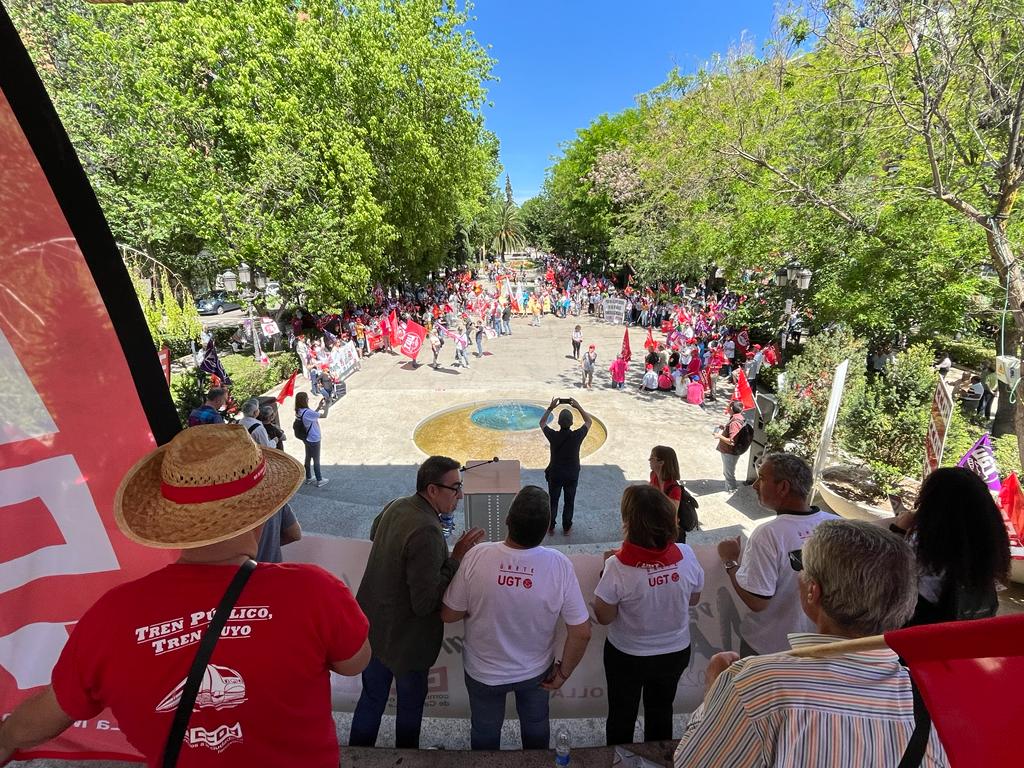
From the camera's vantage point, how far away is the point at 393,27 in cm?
1811

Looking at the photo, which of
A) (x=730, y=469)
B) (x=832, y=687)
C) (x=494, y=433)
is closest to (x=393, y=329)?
(x=494, y=433)

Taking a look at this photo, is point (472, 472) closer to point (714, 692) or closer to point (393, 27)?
point (714, 692)

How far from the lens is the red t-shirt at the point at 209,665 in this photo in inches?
51.9

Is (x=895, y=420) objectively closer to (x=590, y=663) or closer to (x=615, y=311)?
(x=590, y=663)

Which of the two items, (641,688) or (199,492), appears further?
(641,688)

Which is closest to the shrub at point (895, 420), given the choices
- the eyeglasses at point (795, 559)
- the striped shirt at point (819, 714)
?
the eyeglasses at point (795, 559)

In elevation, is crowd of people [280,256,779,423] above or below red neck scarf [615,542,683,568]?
below

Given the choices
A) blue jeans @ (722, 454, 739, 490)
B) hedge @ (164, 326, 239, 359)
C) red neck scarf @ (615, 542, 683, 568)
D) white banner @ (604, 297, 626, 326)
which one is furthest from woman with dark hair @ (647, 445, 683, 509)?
white banner @ (604, 297, 626, 326)

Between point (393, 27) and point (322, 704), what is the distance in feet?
72.3

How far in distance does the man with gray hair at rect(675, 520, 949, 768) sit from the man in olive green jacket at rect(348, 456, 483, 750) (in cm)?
144

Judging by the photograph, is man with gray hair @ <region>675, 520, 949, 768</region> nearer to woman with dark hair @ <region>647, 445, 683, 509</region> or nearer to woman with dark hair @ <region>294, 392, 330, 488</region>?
woman with dark hair @ <region>647, 445, 683, 509</region>

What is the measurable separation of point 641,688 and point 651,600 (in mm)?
678

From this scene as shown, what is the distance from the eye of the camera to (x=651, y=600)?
2.58 m

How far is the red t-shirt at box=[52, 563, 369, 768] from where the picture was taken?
132 centimetres
